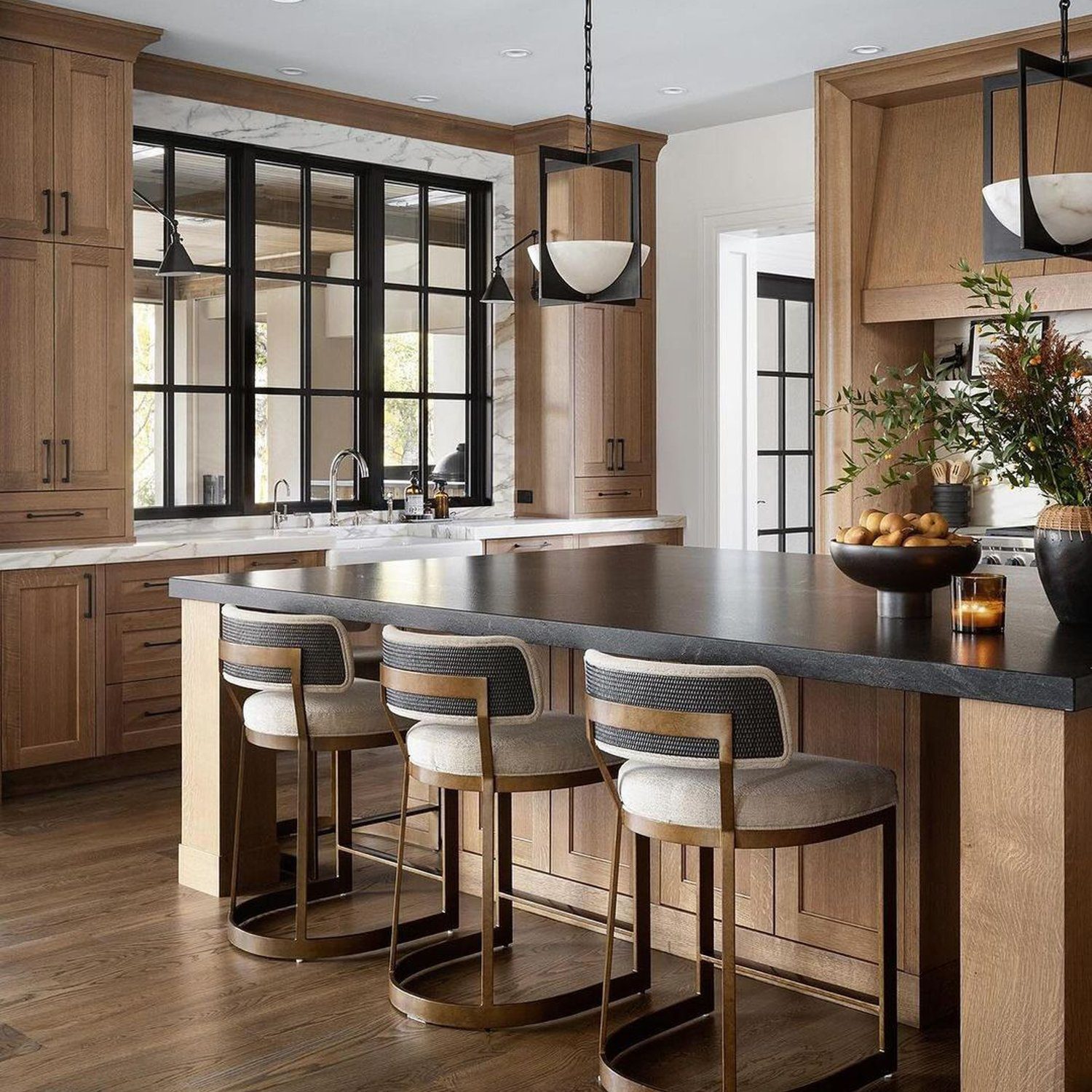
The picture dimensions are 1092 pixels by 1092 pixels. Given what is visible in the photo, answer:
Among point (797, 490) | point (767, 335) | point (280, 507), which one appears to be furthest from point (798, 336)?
point (280, 507)

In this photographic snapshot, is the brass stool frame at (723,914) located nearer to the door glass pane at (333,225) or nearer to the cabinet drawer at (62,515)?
the cabinet drawer at (62,515)

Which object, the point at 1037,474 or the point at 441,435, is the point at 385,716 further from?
the point at 441,435

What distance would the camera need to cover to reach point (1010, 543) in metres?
6.06

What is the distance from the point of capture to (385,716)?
3377 mm

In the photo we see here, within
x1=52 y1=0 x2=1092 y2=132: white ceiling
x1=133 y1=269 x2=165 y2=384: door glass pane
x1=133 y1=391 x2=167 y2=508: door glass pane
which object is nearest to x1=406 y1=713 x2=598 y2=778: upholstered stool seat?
x1=52 y1=0 x2=1092 y2=132: white ceiling

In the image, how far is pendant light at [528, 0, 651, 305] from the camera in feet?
12.7

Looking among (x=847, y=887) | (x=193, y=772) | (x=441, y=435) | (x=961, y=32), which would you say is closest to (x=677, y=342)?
(x=441, y=435)

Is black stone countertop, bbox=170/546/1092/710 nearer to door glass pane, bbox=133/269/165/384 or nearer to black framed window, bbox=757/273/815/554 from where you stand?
door glass pane, bbox=133/269/165/384

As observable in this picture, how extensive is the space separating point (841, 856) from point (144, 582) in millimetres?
3206

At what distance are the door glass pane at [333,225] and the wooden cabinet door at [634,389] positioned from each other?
4.70 ft

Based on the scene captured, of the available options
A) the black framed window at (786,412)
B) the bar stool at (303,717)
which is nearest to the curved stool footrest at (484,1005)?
the bar stool at (303,717)

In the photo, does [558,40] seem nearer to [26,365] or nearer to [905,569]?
[26,365]

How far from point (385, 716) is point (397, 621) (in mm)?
242

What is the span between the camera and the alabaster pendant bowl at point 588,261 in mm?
3893
